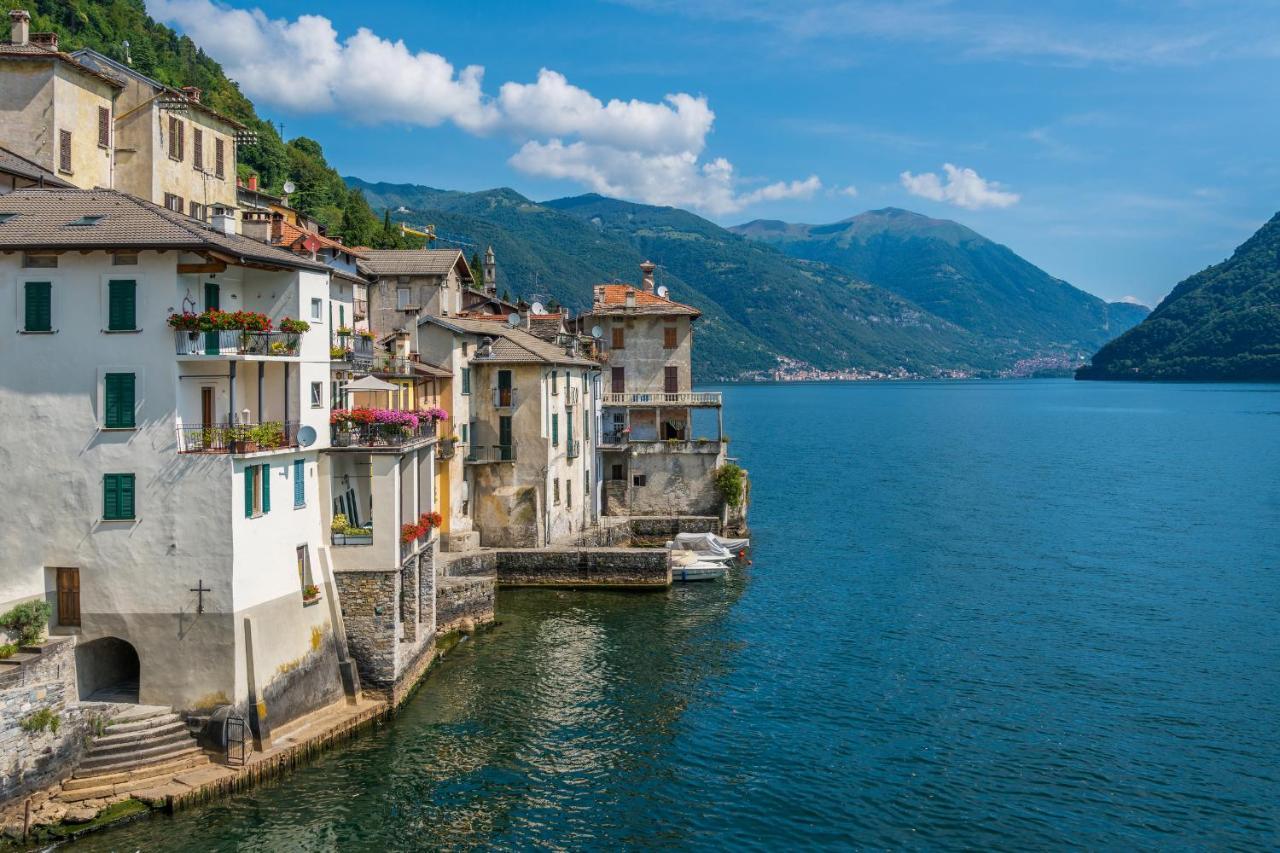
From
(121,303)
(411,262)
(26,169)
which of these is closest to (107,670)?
(121,303)

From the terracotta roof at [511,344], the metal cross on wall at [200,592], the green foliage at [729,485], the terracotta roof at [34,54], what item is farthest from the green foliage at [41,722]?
the green foliage at [729,485]

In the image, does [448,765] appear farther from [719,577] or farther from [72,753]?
[719,577]

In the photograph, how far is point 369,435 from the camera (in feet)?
111

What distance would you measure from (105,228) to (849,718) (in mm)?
28041

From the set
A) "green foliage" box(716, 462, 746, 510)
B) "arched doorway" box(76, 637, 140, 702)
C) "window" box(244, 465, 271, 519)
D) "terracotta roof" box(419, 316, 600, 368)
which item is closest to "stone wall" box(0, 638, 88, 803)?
"arched doorway" box(76, 637, 140, 702)

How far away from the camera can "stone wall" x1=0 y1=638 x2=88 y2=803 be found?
23891mm

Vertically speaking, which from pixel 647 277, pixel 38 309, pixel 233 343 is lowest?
pixel 233 343

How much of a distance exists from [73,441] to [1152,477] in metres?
103

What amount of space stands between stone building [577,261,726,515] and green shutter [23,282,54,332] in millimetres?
41535

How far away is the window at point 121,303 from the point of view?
27734mm

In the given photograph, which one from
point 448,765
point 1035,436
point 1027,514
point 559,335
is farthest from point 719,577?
point 1035,436

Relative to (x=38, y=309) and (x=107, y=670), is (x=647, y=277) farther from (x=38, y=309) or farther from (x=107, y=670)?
(x=107, y=670)

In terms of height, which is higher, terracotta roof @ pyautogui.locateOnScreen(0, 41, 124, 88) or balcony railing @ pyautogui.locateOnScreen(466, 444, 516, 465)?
terracotta roof @ pyautogui.locateOnScreen(0, 41, 124, 88)

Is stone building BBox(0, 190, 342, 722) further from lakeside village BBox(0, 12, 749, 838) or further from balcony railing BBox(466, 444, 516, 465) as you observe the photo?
balcony railing BBox(466, 444, 516, 465)
